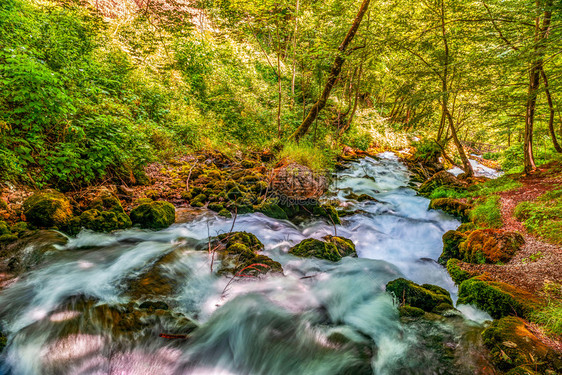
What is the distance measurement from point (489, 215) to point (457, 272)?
6.56 feet

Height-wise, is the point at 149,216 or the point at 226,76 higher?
the point at 226,76

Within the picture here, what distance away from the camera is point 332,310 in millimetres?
3242

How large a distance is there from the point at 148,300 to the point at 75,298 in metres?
0.75

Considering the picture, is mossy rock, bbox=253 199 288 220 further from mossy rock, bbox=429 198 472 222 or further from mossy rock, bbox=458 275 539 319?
mossy rock, bbox=429 198 472 222

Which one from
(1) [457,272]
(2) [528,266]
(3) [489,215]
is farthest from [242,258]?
(3) [489,215]

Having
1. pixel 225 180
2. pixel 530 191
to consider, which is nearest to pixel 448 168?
pixel 530 191

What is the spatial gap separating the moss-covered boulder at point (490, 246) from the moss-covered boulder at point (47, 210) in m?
6.29

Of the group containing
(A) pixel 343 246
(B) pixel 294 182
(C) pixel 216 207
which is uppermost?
(B) pixel 294 182

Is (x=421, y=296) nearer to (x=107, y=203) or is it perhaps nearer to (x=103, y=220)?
(x=103, y=220)

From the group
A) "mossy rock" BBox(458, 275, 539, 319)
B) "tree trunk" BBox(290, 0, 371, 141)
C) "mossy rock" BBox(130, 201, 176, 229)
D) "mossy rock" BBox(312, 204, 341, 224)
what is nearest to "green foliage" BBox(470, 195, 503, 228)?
"mossy rock" BBox(458, 275, 539, 319)

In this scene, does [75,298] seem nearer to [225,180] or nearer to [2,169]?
[2,169]

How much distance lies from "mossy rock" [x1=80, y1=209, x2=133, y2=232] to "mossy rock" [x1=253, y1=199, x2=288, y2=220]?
260 centimetres

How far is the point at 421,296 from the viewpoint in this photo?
9.50 ft

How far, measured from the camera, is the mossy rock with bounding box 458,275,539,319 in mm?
2465
